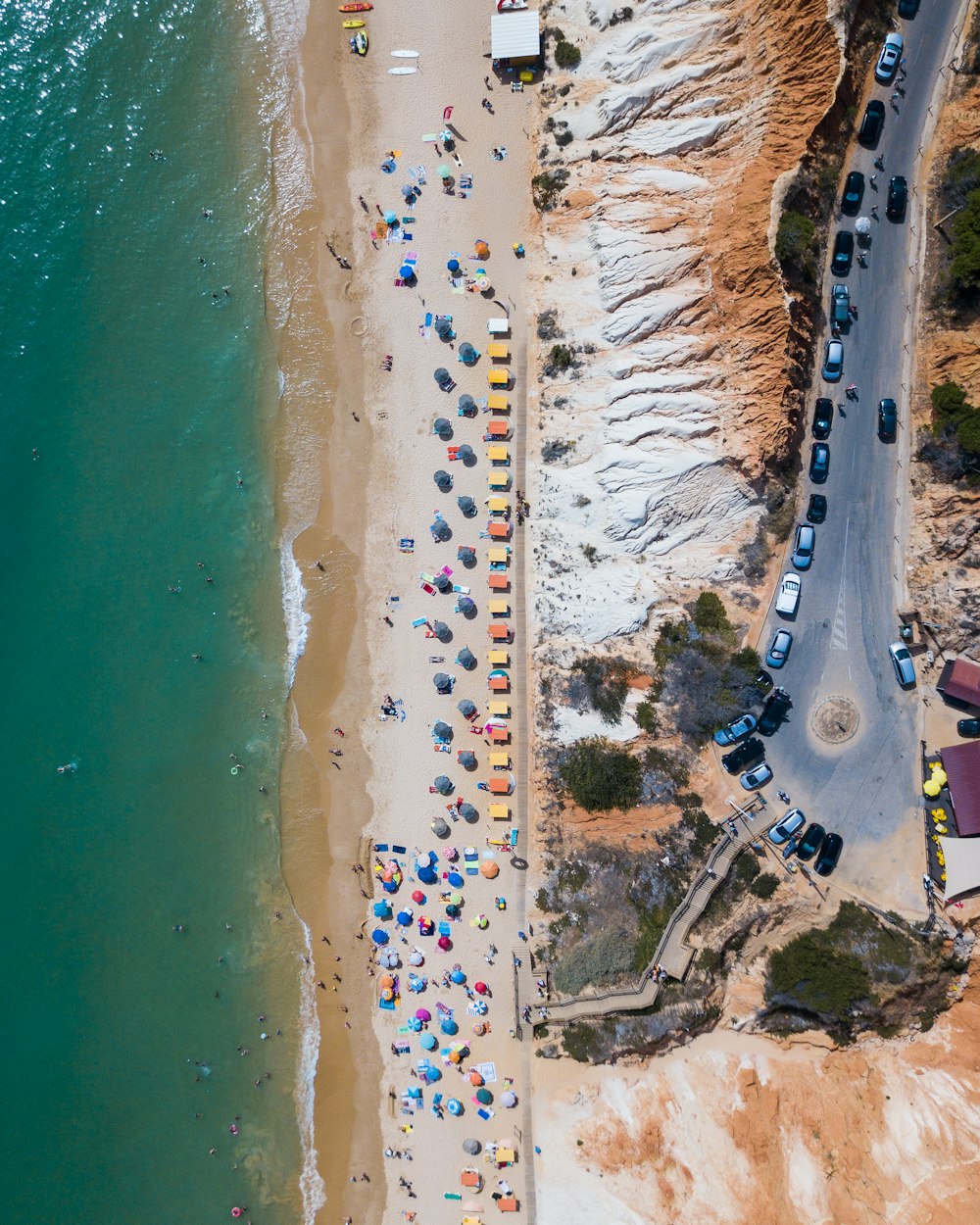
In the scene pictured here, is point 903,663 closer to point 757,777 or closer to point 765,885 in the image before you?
point 757,777

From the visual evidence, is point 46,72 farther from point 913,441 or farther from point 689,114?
point 913,441

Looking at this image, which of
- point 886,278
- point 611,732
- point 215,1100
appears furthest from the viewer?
point 215,1100

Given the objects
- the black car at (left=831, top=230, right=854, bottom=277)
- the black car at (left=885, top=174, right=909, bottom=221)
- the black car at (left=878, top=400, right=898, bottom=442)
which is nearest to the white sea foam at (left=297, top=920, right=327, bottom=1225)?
the black car at (left=878, top=400, right=898, bottom=442)

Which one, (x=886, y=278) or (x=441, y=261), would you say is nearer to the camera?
(x=886, y=278)

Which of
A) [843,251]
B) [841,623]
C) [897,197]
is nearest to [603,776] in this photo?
[841,623]

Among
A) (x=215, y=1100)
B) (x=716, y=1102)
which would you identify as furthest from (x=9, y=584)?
(x=716, y=1102)

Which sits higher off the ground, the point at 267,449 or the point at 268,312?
the point at 268,312

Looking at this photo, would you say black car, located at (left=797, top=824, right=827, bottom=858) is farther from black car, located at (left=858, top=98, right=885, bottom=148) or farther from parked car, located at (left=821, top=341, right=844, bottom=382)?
black car, located at (left=858, top=98, right=885, bottom=148)
